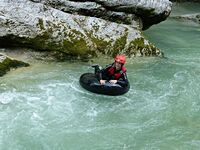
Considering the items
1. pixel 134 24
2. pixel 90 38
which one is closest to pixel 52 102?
pixel 90 38

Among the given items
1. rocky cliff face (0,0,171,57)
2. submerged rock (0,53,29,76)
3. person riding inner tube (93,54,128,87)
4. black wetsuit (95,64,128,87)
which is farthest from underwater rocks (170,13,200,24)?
submerged rock (0,53,29,76)

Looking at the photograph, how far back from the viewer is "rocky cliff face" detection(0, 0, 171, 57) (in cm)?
1370

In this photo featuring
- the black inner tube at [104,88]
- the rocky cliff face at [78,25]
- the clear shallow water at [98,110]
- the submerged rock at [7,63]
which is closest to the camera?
Result: the clear shallow water at [98,110]

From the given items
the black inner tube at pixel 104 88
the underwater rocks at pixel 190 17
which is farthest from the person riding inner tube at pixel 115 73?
the underwater rocks at pixel 190 17

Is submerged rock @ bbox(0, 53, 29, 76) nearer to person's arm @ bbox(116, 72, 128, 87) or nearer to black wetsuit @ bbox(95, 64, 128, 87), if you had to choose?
black wetsuit @ bbox(95, 64, 128, 87)

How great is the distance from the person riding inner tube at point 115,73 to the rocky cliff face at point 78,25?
2.72 meters

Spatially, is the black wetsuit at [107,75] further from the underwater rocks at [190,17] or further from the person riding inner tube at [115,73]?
the underwater rocks at [190,17]

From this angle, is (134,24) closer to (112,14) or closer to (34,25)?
(112,14)

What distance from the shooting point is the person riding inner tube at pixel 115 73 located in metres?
11.5

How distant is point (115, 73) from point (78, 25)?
3.62 metres

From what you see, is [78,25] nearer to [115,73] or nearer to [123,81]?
[115,73]

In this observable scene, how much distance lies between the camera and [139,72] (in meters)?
13.7

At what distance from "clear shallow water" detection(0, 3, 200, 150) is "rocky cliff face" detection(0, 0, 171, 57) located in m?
0.69

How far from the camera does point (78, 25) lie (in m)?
14.8
